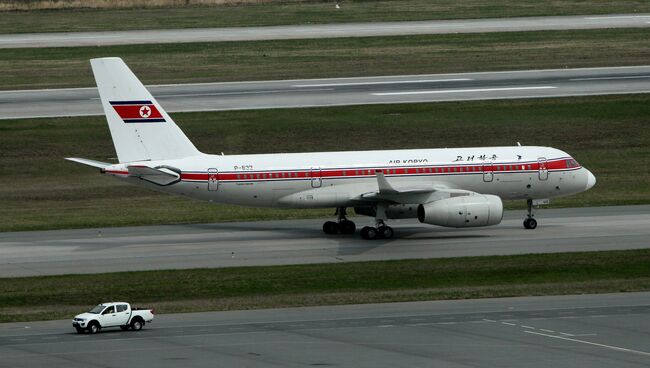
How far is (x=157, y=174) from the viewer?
6241 cm

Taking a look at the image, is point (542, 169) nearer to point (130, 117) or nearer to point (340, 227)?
point (340, 227)

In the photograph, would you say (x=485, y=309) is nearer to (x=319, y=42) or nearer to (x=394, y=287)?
(x=394, y=287)

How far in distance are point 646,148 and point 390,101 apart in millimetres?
18671

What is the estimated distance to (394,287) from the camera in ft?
170

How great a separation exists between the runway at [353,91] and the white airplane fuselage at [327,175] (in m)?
30.6

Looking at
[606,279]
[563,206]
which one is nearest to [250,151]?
[563,206]

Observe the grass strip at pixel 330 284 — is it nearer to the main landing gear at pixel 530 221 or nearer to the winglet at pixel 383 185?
the winglet at pixel 383 185

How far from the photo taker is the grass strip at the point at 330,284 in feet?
162

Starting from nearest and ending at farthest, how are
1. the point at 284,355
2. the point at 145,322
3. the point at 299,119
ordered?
the point at 284,355 → the point at 145,322 → the point at 299,119

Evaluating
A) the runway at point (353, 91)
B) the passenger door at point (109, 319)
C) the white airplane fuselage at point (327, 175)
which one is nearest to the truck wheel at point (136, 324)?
the passenger door at point (109, 319)

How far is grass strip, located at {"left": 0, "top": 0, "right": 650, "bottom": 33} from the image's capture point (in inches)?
5288

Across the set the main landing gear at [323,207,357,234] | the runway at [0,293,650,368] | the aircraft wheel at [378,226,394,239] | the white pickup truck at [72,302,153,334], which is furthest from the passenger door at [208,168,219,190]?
the white pickup truck at [72,302,153,334]

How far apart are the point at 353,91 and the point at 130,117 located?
1534 inches

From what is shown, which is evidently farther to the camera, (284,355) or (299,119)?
(299,119)
